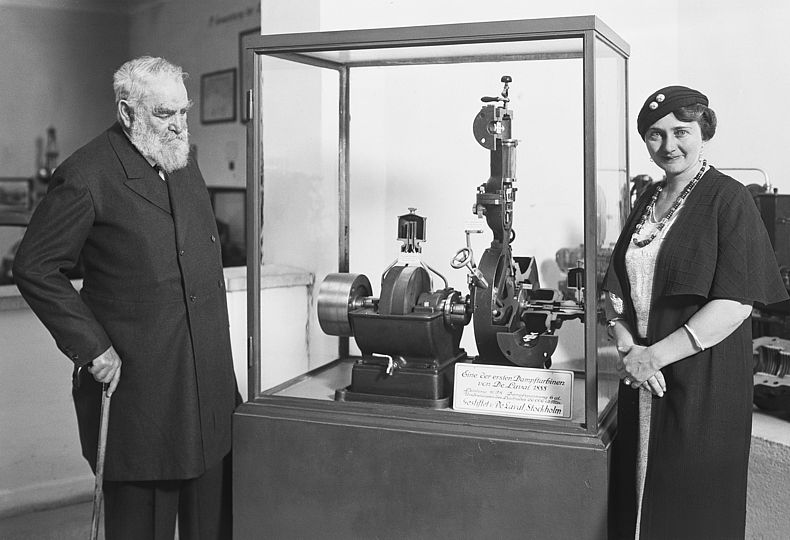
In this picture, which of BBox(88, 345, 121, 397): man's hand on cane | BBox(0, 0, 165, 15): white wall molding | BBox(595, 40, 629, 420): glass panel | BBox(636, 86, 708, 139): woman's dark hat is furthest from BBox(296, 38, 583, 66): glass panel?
BBox(0, 0, 165, 15): white wall molding

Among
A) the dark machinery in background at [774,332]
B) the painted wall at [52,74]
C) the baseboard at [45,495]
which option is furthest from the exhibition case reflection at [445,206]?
the painted wall at [52,74]

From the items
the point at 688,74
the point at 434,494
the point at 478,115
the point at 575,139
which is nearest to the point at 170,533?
the point at 434,494

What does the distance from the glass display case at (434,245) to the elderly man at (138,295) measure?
19 cm

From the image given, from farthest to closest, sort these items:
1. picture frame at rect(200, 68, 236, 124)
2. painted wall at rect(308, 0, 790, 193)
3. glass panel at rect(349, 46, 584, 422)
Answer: picture frame at rect(200, 68, 236, 124), painted wall at rect(308, 0, 790, 193), glass panel at rect(349, 46, 584, 422)

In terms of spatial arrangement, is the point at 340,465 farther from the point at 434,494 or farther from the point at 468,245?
the point at 468,245

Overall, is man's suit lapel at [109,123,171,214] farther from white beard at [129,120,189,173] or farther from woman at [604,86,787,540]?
woman at [604,86,787,540]

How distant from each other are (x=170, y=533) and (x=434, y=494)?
28.0 inches

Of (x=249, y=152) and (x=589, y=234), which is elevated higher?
(x=249, y=152)

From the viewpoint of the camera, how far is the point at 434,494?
230 cm

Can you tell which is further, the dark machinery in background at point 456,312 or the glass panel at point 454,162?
the glass panel at point 454,162

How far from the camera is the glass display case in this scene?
222 cm

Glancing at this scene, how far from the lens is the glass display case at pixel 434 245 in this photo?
7.29 ft

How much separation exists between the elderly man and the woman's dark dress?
113 centimetres

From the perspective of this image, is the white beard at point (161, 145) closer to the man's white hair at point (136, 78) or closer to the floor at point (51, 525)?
the man's white hair at point (136, 78)
